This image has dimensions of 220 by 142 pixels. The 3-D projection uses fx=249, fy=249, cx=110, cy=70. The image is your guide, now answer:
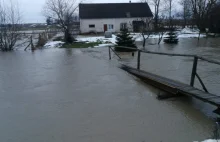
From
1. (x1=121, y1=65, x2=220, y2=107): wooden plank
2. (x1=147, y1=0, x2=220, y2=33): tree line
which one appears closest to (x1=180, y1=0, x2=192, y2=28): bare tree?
(x1=147, y1=0, x2=220, y2=33): tree line

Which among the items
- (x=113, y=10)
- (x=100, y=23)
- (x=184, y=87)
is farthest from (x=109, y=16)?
(x=184, y=87)

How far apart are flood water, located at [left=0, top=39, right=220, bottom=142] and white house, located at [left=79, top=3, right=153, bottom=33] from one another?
33.7m

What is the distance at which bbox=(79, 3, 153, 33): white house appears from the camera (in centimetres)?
4309

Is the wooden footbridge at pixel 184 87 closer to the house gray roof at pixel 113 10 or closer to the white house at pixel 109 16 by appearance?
the white house at pixel 109 16

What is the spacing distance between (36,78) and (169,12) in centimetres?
5059

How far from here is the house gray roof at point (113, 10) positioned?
43969 mm

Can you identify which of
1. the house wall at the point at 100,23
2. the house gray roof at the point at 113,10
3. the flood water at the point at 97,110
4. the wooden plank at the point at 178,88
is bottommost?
the flood water at the point at 97,110

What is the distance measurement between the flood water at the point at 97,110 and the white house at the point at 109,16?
33697 mm

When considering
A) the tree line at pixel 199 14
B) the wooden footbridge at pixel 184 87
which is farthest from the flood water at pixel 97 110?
the tree line at pixel 199 14

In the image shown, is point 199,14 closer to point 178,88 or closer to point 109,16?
point 109,16

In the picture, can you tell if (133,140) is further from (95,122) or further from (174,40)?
(174,40)

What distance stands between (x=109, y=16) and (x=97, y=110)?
39.4 meters

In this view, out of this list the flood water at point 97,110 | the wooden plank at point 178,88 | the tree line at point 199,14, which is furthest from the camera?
the tree line at point 199,14

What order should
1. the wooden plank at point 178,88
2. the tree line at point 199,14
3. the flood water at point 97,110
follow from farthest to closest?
the tree line at point 199,14 < the wooden plank at point 178,88 < the flood water at point 97,110
